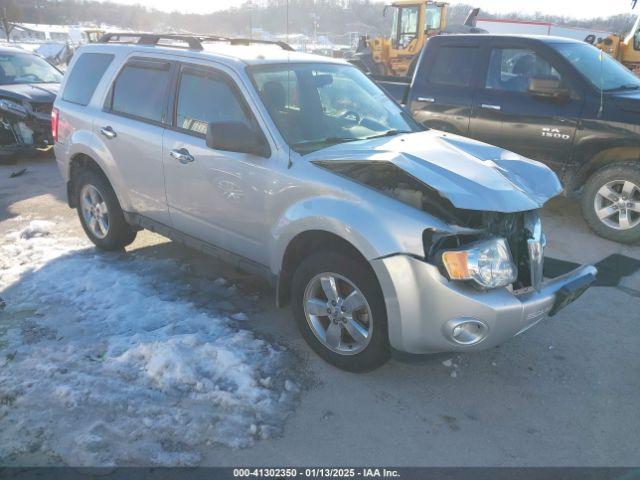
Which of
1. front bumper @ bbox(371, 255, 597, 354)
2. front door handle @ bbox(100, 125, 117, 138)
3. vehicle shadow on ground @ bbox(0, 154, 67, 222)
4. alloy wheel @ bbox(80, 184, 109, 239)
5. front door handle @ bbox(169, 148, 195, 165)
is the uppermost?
front door handle @ bbox(100, 125, 117, 138)

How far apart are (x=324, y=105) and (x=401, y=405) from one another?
86.2 inches

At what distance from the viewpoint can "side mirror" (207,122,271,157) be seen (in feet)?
10.6

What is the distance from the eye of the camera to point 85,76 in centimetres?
493

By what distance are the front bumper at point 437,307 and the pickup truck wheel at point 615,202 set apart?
328 cm

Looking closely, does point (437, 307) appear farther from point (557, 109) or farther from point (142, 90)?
point (557, 109)

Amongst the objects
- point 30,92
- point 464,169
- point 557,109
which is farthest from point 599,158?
point 30,92

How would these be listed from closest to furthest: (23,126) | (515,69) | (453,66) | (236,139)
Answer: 1. (236,139)
2. (515,69)
3. (453,66)
4. (23,126)

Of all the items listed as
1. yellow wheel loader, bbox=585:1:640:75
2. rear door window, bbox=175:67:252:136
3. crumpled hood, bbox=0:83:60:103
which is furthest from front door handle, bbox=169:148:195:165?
yellow wheel loader, bbox=585:1:640:75

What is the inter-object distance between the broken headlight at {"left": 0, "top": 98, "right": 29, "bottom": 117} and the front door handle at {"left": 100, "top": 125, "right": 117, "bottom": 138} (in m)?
4.97

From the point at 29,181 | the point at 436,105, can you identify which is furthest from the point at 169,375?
the point at 29,181

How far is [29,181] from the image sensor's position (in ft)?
25.1

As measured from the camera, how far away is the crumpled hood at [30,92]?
336 inches

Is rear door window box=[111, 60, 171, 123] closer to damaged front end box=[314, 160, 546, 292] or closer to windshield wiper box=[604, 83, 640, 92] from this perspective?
damaged front end box=[314, 160, 546, 292]

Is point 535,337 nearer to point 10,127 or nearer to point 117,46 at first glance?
point 117,46
